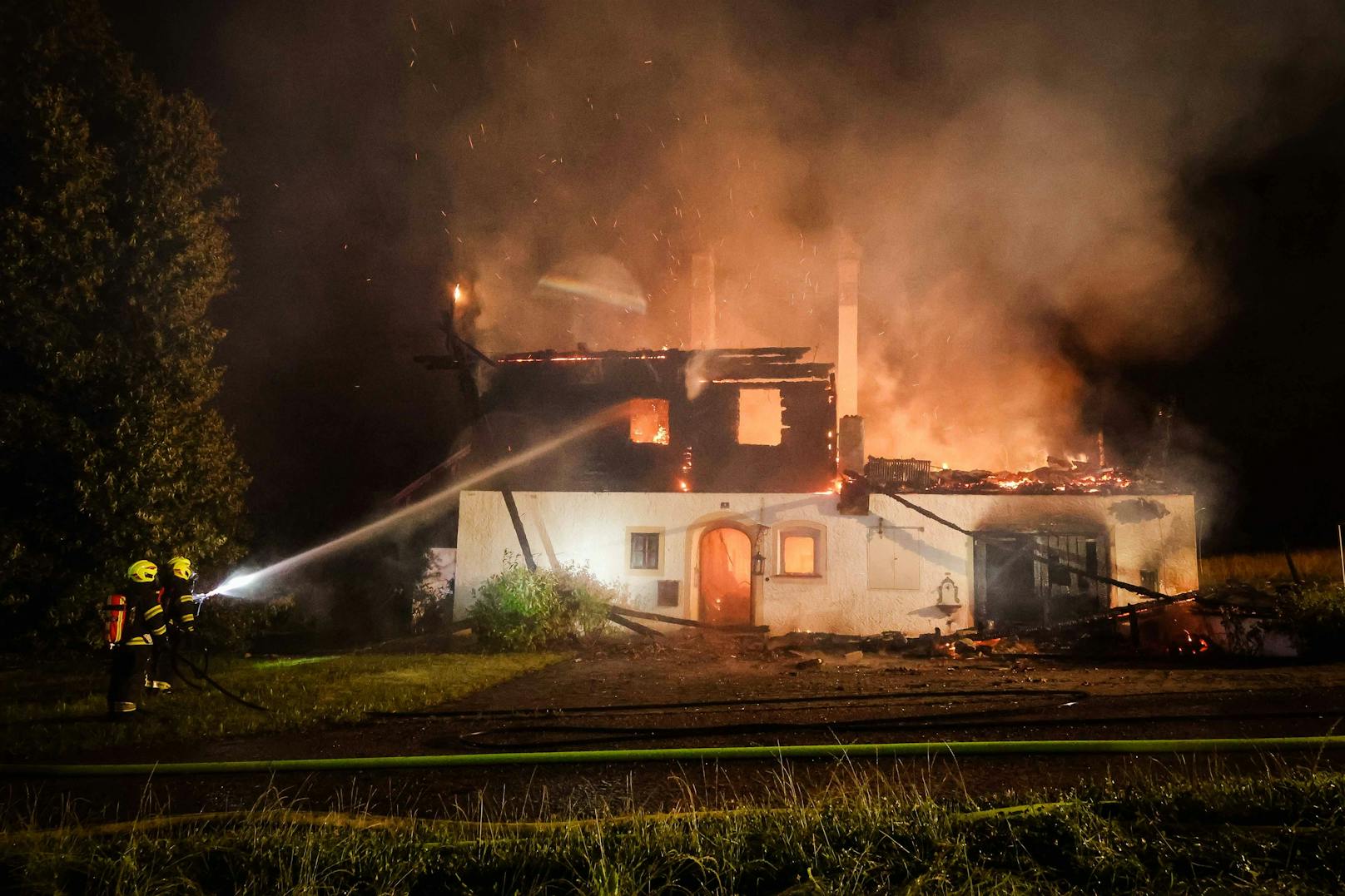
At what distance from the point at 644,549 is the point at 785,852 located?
1351 cm

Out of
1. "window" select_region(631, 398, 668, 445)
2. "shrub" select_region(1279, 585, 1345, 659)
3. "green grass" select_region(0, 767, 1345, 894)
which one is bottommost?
"green grass" select_region(0, 767, 1345, 894)

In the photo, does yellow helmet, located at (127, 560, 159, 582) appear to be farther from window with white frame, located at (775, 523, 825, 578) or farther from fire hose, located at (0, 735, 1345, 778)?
window with white frame, located at (775, 523, 825, 578)

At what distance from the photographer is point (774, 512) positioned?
16.3 meters

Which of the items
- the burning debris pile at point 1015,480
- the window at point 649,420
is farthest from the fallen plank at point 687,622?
the window at point 649,420

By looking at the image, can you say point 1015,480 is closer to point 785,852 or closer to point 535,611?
point 535,611

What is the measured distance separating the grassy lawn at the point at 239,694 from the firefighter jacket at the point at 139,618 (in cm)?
73

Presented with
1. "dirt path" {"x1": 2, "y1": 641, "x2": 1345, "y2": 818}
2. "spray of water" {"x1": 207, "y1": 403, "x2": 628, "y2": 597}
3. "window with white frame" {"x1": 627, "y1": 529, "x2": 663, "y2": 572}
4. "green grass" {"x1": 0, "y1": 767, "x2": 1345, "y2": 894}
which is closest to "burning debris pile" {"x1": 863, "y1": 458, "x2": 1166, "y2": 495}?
"window with white frame" {"x1": 627, "y1": 529, "x2": 663, "y2": 572}

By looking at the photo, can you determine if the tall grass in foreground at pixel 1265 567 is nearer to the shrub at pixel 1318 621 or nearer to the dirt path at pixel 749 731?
the shrub at pixel 1318 621

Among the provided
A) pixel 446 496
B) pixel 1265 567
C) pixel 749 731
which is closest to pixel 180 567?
pixel 749 731

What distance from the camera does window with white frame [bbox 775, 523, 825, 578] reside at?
52.6 feet

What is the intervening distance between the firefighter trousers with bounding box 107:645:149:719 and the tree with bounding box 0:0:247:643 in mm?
5046

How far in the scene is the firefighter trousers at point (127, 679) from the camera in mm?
7281

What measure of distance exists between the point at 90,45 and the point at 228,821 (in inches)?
551

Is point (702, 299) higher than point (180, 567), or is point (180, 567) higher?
point (702, 299)
